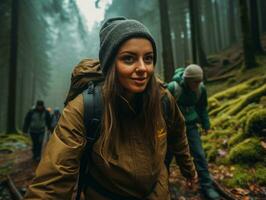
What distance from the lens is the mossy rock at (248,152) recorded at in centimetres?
597

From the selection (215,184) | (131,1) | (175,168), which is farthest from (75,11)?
(215,184)

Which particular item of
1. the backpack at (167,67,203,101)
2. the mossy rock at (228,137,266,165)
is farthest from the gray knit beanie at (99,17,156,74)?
the mossy rock at (228,137,266,165)

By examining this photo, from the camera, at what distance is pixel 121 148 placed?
6.89ft

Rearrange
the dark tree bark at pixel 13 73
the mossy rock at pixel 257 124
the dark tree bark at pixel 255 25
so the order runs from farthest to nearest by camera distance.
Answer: the dark tree bark at pixel 13 73, the dark tree bark at pixel 255 25, the mossy rock at pixel 257 124

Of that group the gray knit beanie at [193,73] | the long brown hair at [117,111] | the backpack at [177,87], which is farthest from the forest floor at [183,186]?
the long brown hair at [117,111]

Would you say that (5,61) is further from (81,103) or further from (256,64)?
(81,103)

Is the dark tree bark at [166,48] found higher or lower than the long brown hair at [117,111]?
higher

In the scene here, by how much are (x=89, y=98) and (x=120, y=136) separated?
0.38 meters

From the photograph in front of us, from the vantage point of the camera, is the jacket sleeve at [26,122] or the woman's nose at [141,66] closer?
the woman's nose at [141,66]

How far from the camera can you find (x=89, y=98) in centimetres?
208

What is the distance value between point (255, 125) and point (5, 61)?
22.6m

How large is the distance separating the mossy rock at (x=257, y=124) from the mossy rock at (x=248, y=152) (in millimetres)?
247

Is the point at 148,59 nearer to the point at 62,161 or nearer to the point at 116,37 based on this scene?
the point at 116,37

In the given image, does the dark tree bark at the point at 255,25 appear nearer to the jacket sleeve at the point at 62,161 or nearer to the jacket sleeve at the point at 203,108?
the jacket sleeve at the point at 203,108
